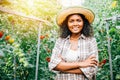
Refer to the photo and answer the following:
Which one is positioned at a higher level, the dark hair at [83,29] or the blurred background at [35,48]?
the dark hair at [83,29]

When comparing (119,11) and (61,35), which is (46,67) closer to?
(119,11)

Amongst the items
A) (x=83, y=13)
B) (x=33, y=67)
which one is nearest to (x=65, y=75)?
(x=83, y=13)

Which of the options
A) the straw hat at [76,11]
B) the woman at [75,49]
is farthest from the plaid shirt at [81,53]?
the straw hat at [76,11]

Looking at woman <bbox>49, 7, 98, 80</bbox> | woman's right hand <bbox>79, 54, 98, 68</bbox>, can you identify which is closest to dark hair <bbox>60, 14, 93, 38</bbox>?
woman <bbox>49, 7, 98, 80</bbox>

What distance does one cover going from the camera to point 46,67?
4.82m

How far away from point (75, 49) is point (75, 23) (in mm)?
241

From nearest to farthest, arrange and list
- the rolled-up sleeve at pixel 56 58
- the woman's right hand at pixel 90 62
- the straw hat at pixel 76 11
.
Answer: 1. the woman's right hand at pixel 90 62
2. the rolled-up sleeve at pixel 56 58
3. the straw hat at pixel 76 11

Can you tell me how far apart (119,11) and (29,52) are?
1.64 m

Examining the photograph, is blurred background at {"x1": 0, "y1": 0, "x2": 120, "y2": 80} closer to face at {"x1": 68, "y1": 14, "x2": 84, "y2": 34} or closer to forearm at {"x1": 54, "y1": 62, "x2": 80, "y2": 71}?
face at {"x1": 68, "y1": 14, "x2": 84, "y2": 34}

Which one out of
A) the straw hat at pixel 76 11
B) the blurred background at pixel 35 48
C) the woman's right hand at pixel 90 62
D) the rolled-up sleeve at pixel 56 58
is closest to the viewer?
the woman's right hand at pixel 90 62

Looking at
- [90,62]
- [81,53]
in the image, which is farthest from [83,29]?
[90,62]

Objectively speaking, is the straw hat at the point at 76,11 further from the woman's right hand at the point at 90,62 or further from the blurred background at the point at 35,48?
the blurred background at the point at 35,48

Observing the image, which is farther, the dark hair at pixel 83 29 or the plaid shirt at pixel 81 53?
the dark hair at pixel 83 29

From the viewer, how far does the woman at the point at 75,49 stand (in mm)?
2510
